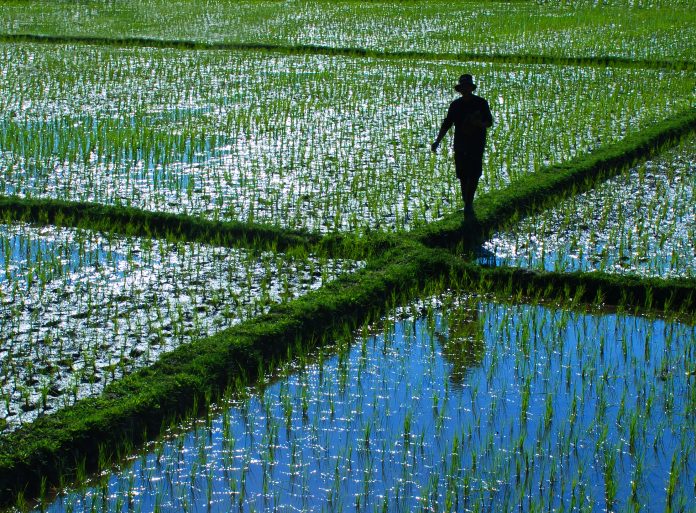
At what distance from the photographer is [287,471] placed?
3684 millimetres

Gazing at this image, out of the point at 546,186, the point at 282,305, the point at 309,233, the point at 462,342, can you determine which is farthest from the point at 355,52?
the point at 462,342

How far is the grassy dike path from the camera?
3.77 meters

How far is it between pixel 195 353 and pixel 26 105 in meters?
7.09

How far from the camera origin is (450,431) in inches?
158

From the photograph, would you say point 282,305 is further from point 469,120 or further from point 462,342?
point 469,120

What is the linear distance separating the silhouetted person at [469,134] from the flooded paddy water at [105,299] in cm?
118

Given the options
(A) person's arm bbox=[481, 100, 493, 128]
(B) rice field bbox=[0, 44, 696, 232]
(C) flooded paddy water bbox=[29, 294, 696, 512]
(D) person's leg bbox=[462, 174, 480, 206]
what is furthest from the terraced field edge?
(C) flooded paddy water bbox=[29, 294, 696, 512]

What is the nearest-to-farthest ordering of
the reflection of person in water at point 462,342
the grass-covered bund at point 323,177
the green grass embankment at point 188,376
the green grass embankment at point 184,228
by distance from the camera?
the green grass embankment at point 188,376 < the grass-covered bund at point 323,177 < the reflection of person in water at point 462,342 < the green grass embankment at point 184,228

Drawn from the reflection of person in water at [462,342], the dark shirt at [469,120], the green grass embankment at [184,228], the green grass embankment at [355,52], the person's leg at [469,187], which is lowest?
the reflection of person in water at [462,342]

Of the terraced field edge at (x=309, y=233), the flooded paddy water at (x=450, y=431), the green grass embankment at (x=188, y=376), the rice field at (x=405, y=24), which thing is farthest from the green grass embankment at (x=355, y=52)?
the flooded paddy water at (x=450, y=431)

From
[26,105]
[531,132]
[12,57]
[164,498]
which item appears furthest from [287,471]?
[12,57]

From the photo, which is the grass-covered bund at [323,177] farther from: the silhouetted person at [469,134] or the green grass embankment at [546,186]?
the silhouetted person at [469,134]

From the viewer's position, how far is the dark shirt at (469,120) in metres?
6.72

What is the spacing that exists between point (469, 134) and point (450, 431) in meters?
3.13
